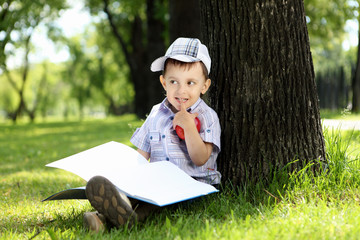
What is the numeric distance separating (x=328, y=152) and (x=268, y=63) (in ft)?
3.10

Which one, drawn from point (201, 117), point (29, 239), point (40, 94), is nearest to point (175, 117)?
point (201, 117)

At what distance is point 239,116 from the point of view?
313cm

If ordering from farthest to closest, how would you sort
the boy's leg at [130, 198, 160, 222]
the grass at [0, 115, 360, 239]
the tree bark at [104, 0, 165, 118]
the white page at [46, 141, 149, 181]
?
1. the tree bark at [104, 0, 165, 118]
2. the white page at [46, 141, 149, 181]
3. the boy's leg at [130, 198, 160, 222]
4. the grass at [0, 115, 360, 239]

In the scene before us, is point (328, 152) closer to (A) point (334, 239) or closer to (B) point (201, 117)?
(B) point (201, 117)

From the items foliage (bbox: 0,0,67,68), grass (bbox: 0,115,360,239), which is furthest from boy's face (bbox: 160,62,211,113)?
foliage (bbox: 0,0,67,68)

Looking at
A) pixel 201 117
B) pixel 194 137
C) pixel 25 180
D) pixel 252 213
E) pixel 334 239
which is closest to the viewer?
pixel 334 239

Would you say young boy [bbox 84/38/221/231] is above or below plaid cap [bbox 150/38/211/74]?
below

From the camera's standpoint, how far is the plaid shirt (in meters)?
3.01

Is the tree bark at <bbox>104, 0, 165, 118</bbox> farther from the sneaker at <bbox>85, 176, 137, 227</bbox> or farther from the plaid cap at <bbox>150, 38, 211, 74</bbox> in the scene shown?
the sneaker at <bbox>85, 176, 137, 227</bbox>

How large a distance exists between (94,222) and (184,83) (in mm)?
1199

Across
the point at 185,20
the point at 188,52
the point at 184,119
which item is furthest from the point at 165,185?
the point at 185,20

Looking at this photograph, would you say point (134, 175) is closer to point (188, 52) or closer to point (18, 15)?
point (188, 52)

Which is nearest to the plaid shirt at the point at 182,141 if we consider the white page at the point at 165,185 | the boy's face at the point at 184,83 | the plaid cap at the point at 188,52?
the boy's face at the point at 184,83

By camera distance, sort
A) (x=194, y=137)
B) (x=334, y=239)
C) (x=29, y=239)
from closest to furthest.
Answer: (x=334, y=239) → (x=29, y=239) → (x=194, y=137)
